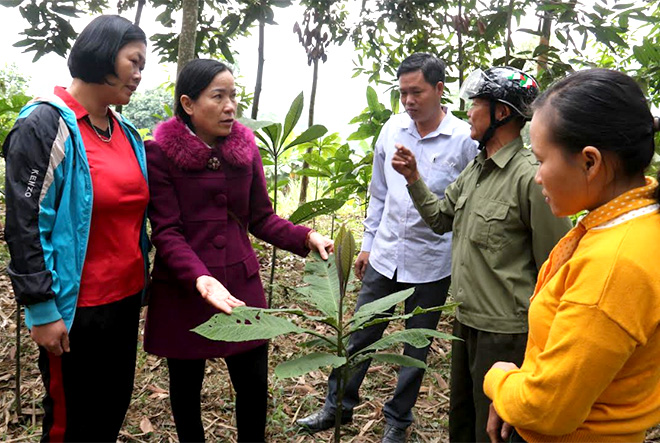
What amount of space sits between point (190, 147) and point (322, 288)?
76cm

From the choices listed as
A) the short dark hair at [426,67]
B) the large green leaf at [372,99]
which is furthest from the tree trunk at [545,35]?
the large green leaf at [372,99]

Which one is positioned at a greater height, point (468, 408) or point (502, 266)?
point (502, 266)

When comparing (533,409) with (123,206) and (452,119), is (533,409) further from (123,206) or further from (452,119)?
(452,119)

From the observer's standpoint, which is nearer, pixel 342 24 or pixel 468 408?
pixel 468 408

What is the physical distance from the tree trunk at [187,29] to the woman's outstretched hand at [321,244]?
132 centimetres

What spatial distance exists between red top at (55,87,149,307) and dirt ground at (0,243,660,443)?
1.00 metres

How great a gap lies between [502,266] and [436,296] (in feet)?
2.27

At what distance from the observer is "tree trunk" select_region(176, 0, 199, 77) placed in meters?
2.50

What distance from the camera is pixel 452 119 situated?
2320 millimetres

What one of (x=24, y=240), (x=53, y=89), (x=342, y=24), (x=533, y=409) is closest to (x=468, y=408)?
(x=533, y=409)

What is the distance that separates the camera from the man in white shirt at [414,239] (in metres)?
2.24

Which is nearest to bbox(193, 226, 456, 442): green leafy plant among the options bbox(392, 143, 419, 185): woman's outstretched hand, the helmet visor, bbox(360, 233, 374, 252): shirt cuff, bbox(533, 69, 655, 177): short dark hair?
bbox(533, 69, 655, 177): short dark hair

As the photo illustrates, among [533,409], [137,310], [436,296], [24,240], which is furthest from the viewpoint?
[436,296]

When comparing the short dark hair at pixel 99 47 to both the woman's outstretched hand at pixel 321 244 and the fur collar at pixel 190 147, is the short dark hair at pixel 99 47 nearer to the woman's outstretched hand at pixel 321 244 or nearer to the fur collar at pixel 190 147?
the fur collar at pixel 190 147
